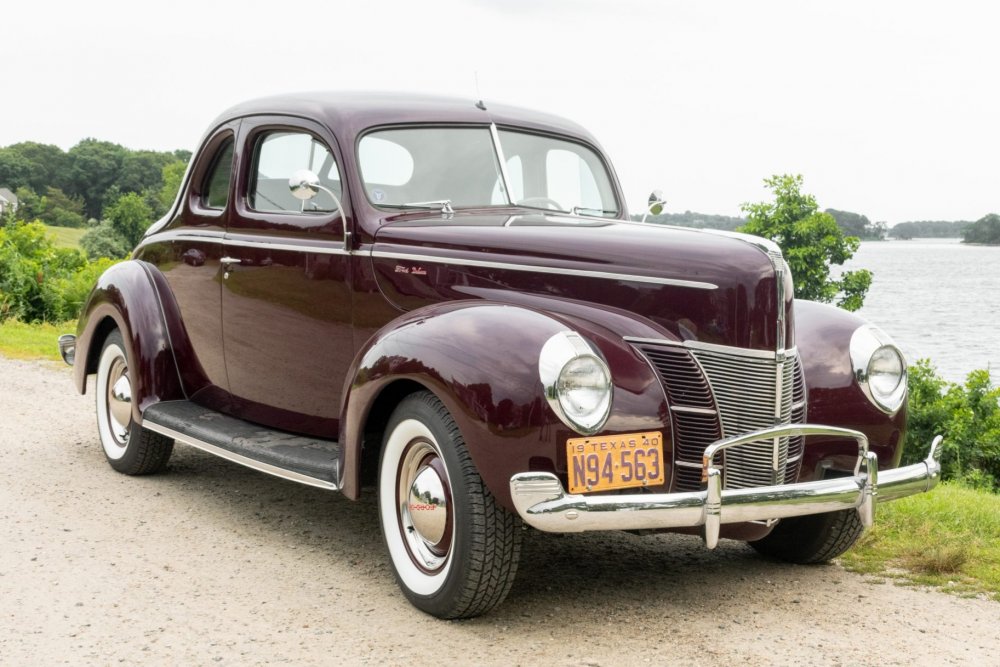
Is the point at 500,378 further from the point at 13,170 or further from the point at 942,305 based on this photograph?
the point at 13,170

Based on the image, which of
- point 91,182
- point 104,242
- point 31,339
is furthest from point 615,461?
point 91,182

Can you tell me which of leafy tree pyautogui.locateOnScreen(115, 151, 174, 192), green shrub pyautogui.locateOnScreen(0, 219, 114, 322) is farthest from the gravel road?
leafy tree pyautogui.locateOnScreen(115, 151, 174, 192)

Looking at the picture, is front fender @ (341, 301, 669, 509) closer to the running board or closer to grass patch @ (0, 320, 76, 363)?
the running board

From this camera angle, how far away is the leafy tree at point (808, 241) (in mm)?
32938

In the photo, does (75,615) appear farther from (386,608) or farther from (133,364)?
(133,364)

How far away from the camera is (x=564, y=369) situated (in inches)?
141

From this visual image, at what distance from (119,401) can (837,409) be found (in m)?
4.04

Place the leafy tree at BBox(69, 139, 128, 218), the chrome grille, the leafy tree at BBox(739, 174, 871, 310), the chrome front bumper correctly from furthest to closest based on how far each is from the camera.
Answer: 1. the leafy tree at BBox(69, 139, 128, 218)
2. the leafy tree at BBox(739, 174, 871, 310)
3. the chrome grille
4. the chrome front bumper

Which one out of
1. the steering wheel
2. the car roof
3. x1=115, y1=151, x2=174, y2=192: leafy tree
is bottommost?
the steering wheel

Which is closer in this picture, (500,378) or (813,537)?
(500,378)

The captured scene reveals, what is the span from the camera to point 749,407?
12.8ft

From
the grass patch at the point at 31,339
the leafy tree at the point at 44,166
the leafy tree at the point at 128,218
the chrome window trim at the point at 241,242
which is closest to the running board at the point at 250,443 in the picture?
the chrome window trim at the point at 241,242

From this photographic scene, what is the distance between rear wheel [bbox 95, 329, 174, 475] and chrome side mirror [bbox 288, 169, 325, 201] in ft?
6.42

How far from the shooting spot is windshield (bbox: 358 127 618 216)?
16.4 ft
